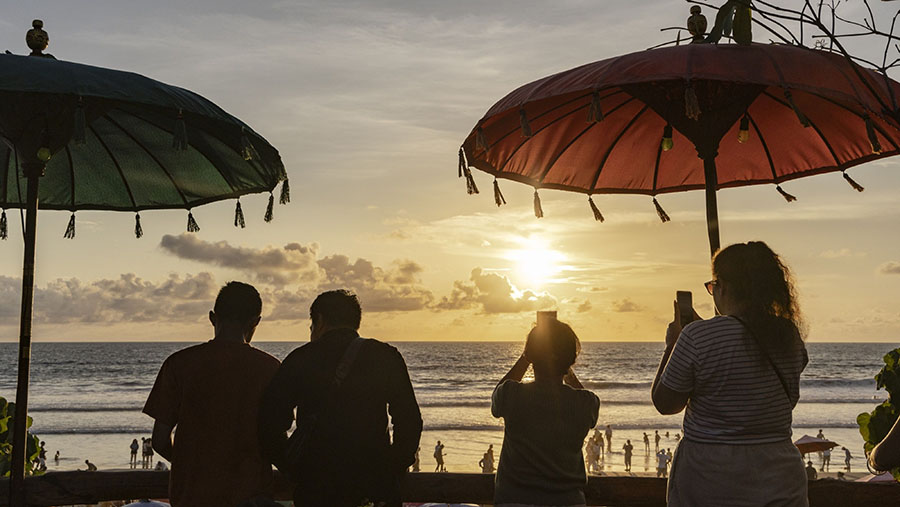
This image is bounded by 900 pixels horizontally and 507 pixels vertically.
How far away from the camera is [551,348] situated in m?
3.33

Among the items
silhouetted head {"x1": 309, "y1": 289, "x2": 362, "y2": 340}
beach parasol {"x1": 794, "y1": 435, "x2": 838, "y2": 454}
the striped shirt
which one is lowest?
beach parasol {"x1": 794, "y1": 435, "x2": 838, "y2": 454}

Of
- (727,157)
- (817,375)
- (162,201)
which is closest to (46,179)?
(162,201)

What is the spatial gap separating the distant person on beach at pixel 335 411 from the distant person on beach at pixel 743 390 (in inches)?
45.0

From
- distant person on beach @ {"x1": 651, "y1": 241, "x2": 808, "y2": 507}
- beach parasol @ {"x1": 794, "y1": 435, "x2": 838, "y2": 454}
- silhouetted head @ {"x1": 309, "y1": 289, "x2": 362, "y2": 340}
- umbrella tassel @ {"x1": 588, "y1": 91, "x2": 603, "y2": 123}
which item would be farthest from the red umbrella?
beach parasol @ {"x1": 794, "y1": 435, "x2": 838, "y2": 454}

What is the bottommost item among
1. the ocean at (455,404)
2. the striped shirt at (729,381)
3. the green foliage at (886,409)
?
the ocean at (455,404)

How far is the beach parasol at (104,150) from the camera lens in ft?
11.7

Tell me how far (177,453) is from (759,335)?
8.22 ft

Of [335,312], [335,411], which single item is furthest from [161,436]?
[335,312]

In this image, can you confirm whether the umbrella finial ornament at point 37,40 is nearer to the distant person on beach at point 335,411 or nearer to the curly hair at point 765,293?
the distant person on beach at point 335,411

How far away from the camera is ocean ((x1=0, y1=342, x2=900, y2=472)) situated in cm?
2856

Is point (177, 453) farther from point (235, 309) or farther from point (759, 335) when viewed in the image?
point (759, 335)

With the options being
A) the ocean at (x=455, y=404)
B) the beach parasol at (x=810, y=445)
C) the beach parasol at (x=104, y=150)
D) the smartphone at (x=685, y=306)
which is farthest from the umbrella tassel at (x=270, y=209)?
the ocean at (x=455, y=404)

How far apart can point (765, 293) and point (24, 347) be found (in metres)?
3.65

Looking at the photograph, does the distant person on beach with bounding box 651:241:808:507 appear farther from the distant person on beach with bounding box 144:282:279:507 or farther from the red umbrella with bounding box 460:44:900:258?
the distant person on beach with bounding box 144:282:279:507
